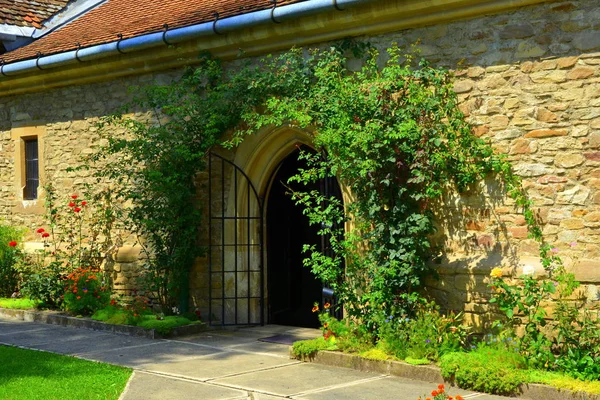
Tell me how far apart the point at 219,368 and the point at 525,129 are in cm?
342

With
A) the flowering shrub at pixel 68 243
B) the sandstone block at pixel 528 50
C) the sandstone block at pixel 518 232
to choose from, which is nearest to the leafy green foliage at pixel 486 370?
the sandstone block at pixel 518 232

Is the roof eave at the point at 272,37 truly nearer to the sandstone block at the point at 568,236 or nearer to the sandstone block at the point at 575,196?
the sandstone block at the point at 575,196

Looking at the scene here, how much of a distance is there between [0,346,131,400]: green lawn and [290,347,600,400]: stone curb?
1786 millimetres

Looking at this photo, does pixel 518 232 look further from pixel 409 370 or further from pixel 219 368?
pixel 219 368

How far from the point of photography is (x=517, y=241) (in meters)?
7.63

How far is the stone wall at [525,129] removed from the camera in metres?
7.24

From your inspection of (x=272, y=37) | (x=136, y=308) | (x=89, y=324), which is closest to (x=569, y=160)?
(x=272, y=37)

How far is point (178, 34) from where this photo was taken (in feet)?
32.9

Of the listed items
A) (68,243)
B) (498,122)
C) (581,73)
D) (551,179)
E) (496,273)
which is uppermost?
(581,73)

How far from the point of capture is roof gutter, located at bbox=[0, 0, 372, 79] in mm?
8727

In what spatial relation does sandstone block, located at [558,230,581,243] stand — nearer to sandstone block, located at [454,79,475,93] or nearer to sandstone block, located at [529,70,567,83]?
sandstone block, located at [529,70,567,83]

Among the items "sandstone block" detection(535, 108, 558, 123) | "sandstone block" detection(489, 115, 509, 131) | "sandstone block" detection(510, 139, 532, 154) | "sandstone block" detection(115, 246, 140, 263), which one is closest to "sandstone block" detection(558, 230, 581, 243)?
"sandstone block" detection(510, 139, 532, 154)

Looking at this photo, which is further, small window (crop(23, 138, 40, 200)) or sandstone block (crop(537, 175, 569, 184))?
small window (crop(23, 138, 40, 200))

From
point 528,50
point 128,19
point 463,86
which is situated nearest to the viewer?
point 528,50
